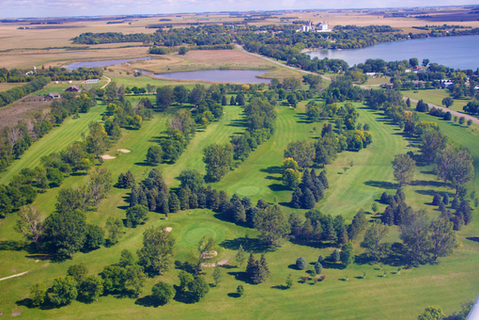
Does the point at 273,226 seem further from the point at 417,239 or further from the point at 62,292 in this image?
the point at 62,292

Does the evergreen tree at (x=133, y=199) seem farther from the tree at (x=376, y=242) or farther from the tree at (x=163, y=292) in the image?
the tree at (x=376, y=242)

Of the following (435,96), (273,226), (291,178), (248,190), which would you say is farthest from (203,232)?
(435,96)

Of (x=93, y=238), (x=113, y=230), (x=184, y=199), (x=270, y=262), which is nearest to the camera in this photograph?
(x=270, y=262)

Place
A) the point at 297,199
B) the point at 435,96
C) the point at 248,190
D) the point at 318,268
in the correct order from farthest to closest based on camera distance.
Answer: the point at 435,96, the point at 248,190, the point at 297,199, the point at 318,268

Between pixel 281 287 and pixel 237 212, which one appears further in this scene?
pixel 237 212

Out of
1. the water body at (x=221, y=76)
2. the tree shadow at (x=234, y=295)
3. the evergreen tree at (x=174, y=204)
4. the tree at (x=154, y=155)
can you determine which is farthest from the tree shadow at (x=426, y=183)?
the water body at (x=221, y=76)

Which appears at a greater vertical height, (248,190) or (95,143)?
(95,143)

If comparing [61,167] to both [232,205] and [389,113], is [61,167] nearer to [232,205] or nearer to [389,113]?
[232,205]
